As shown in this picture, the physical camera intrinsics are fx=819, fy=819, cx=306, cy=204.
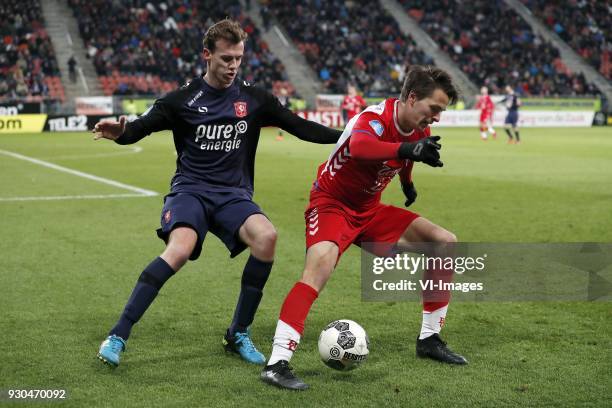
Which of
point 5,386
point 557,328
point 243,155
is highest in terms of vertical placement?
point 243,155

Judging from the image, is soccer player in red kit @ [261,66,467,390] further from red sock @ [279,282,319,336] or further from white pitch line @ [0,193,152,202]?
white pitch line @ [0,193,152,202]

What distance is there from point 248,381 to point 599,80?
45997mm

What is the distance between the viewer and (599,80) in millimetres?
46500

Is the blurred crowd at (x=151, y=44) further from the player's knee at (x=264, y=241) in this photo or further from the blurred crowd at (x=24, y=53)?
the player's knee at (x=264, y=241)

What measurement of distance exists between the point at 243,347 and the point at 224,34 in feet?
6.23

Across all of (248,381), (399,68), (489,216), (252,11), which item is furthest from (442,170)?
(252,11)

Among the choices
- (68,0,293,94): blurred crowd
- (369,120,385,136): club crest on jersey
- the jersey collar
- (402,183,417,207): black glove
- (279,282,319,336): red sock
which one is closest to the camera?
(279,282,319,336): red sock

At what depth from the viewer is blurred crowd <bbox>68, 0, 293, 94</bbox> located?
3806 cm

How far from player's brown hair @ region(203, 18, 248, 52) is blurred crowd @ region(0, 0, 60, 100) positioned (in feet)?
101

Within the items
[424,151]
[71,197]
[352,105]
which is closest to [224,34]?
[424,151]

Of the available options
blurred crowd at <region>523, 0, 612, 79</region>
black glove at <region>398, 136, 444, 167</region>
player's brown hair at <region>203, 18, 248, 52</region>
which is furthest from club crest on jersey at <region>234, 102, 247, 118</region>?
blurred crowd at <region>523, 0, 612, 79</region>

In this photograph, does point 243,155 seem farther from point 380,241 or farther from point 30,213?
point 30,213

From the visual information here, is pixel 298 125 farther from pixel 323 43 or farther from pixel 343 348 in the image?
pixel 323 43

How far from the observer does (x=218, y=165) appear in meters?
5.23
